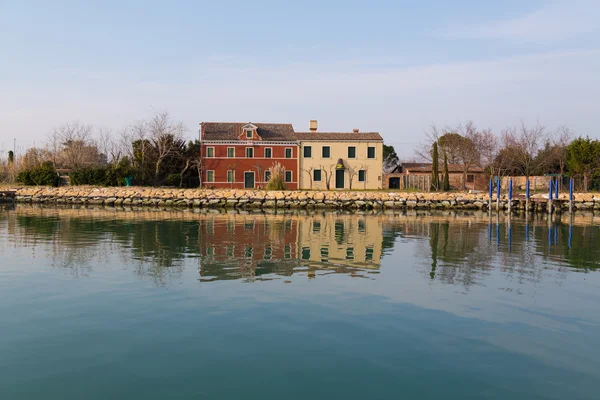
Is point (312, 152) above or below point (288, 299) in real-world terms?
above

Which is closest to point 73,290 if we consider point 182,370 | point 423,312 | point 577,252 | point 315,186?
point 182,370

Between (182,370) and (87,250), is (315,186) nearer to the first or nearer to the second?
(87,250)

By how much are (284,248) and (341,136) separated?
1395 inches

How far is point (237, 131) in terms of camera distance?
48.7m

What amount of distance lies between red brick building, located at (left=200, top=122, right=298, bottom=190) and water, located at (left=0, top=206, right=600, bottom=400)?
33425mm

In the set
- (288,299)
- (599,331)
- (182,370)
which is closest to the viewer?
(182,370)

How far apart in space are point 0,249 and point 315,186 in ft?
118

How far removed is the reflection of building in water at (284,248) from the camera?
11.5 meters

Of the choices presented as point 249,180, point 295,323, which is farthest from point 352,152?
point 295,323

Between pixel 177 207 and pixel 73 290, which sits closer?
pixel 73 290

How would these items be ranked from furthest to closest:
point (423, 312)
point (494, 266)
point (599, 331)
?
1. point (494, 266)
2. point (423, 312)
3. point (599, 331)

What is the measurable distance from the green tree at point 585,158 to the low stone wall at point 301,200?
194 inches

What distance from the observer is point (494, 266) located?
1198 centimetres

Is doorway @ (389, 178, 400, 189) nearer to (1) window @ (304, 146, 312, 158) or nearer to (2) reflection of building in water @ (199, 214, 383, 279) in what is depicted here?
(1) window @ (304, 146, 312, 158)
